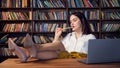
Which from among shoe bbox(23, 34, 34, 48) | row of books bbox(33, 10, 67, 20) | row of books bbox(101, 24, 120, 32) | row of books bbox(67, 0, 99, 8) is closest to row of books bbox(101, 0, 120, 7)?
row of books bbox(67, 0, 99, 8)

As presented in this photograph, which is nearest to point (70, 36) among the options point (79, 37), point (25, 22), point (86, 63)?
point (79, 37)

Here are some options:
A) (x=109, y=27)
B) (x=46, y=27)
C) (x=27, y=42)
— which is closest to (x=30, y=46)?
(x=27, y=42)

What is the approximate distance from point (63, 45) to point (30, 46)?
1.28 feet

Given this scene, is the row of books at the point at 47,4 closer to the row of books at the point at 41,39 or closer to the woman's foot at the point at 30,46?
the row of books at the point at 41,39

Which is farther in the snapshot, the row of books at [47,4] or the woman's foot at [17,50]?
the row of books at [47,4]

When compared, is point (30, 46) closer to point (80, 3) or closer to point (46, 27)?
point (46, 27)

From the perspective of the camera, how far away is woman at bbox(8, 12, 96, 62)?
166cm

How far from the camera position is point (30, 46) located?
5.39 feet

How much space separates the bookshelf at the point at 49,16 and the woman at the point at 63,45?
1414 millimetres

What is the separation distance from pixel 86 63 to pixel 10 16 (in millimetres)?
3066

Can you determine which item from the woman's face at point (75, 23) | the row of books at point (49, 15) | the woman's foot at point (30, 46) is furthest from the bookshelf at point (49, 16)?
the woman's foot at point (30, 46)

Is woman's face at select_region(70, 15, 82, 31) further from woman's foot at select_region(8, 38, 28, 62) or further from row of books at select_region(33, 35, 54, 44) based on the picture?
row of books at select_region(33, 35, 54, 44)

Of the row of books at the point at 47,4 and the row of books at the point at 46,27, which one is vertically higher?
the row of books at the point at 47,4

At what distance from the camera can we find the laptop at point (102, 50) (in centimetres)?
153
